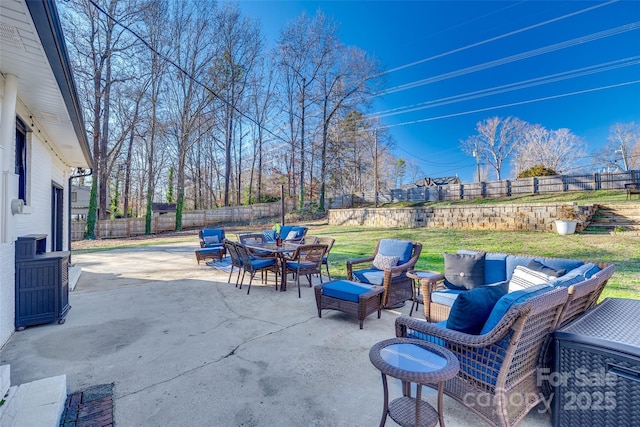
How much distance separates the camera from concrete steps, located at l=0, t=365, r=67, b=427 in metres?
1.68

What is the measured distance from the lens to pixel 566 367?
1666mm

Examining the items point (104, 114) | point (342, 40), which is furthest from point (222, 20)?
point (104, 114)

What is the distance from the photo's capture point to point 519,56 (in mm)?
15133

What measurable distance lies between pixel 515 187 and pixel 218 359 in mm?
17182

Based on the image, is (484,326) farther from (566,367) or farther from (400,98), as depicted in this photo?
(400,98)

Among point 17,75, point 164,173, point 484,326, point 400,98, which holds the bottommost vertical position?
point 484,326

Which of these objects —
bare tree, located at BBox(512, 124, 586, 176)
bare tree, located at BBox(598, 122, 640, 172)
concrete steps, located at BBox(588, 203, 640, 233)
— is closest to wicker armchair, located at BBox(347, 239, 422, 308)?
concrete steps, located at BBox(588, 203, 640, 233)

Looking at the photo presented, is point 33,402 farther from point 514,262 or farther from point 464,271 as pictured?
point 514,262

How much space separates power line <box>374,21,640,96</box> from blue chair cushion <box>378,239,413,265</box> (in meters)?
16.4

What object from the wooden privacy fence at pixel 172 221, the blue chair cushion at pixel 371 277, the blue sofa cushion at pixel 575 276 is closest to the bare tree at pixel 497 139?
the wooden privacy fence at pixel 172 221

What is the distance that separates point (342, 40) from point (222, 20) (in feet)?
24.2

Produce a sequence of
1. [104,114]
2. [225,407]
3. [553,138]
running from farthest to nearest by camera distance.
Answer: [553,138] < [104,114] < [225,407]

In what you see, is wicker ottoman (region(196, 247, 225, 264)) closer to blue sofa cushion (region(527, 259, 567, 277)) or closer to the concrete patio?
the concrete patio

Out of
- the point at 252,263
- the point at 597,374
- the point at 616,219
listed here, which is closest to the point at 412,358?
the point at 597,374
